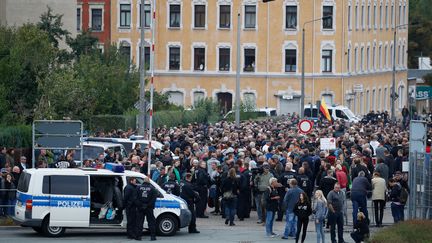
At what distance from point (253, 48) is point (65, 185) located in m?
62.9

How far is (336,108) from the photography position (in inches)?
3142

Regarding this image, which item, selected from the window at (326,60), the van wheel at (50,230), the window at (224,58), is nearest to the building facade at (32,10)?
the window at (224,58)

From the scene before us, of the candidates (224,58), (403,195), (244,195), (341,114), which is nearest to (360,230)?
(403,195)

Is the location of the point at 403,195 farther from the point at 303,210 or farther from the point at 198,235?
the point at 198,235

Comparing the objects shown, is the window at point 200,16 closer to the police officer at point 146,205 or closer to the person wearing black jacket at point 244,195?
the person wearing black jacket at point 244,195

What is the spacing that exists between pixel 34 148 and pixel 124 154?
24.6 ft

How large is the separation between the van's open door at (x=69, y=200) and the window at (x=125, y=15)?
64.5 metres

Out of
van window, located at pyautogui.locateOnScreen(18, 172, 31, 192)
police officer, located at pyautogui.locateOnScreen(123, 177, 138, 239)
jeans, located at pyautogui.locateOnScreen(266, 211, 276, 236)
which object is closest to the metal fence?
jeans, located at pyautogui.locateOnScreen(266, 211, 276, 236)

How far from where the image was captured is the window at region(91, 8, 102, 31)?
96.1 metres

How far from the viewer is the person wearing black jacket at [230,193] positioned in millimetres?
35875

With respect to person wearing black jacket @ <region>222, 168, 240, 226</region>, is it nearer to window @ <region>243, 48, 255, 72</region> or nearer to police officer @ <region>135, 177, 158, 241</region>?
police officer @ <region>135, 177, 158, 241</region>

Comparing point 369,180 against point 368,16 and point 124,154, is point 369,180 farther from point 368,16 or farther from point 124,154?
point 368,16

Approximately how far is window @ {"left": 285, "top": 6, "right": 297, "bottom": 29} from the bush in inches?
2021

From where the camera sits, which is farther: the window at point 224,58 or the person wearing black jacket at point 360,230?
the window at point 224,58
